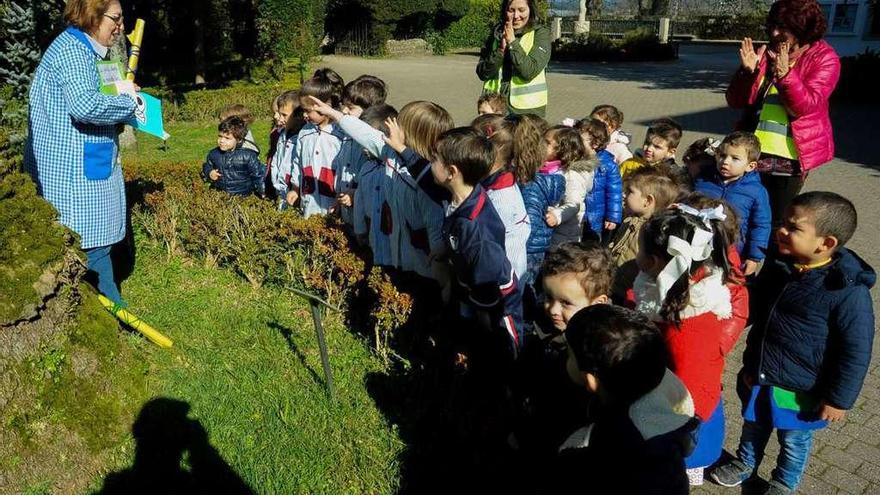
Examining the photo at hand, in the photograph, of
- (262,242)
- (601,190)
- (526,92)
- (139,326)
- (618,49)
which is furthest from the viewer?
(618,49)

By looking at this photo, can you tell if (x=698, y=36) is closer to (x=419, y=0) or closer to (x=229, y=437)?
(x=419, y=0)

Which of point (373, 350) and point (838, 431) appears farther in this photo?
point (373, 350)

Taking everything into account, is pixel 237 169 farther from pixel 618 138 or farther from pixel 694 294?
pixel 694 294

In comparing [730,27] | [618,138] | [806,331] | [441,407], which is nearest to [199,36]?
[618,138]

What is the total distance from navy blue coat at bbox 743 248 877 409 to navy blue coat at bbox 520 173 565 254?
1.44m

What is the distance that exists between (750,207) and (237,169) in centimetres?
406

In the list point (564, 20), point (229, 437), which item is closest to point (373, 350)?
point (229, 437)

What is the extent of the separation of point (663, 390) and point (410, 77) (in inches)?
939

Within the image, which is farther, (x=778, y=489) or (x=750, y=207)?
(x=750, y=207)

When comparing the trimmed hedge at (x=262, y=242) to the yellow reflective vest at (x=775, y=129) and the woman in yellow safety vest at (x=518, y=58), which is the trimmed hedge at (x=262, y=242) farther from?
the yellow reflective vest at (x=775, y=129)

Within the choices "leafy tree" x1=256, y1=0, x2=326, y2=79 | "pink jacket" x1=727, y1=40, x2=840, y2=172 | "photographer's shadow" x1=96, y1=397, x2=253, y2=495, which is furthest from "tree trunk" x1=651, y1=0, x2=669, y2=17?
"photographer's shadow" x1=96, y1=397, x2=253, y2=495

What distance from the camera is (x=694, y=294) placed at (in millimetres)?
2602

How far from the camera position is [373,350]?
428 cm

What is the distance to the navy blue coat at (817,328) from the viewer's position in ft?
8.71
